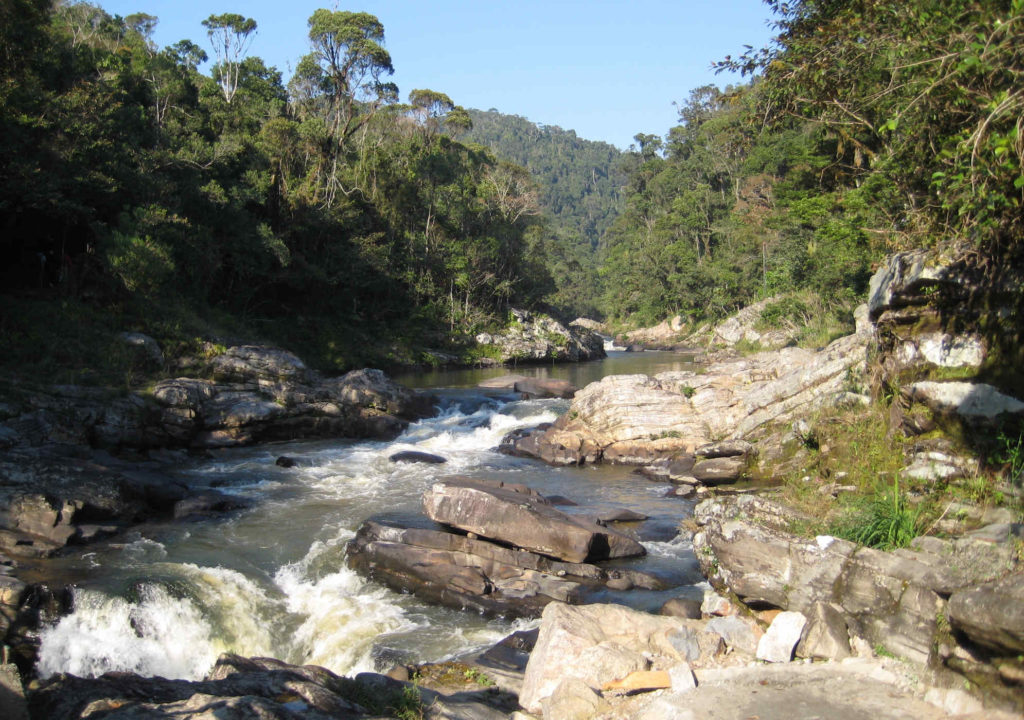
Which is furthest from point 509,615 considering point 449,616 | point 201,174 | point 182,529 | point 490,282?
point 490,282

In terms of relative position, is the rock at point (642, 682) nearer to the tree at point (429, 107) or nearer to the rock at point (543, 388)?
the rock at point (543, 388)

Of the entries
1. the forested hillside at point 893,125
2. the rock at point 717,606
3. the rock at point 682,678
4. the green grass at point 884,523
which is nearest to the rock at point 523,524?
the rock at point 717,606

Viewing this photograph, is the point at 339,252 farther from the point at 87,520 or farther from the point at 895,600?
the point at 895,600

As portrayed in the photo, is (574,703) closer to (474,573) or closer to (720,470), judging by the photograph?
(474,573)

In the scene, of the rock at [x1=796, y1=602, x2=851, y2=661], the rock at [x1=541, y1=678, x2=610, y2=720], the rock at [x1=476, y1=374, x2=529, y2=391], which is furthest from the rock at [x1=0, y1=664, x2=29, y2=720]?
the rock at [x1=476, y1=374, x2=529, y2=391]

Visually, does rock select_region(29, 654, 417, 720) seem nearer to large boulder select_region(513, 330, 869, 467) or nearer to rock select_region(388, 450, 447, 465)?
rock select_region(388, 450, 447, 465)

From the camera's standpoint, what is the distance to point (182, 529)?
1287 centimetres

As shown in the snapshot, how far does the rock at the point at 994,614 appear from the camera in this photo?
15.5 feet

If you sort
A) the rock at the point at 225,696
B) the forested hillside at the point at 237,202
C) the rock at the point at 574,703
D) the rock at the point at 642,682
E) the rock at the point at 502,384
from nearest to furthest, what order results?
the rock at the point at 225,696, the rock at the point at 574,703, the rock at the point at 642,682, the forested hillside at the point at 237,202, the rock at the point at 502,384

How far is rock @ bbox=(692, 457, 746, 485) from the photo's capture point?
1487 centimetres

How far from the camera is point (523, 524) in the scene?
36.1ft

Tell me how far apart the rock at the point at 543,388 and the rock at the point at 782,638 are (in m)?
21.0

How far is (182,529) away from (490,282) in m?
36.5

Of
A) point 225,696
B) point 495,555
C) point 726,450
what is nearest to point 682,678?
point 225,696
